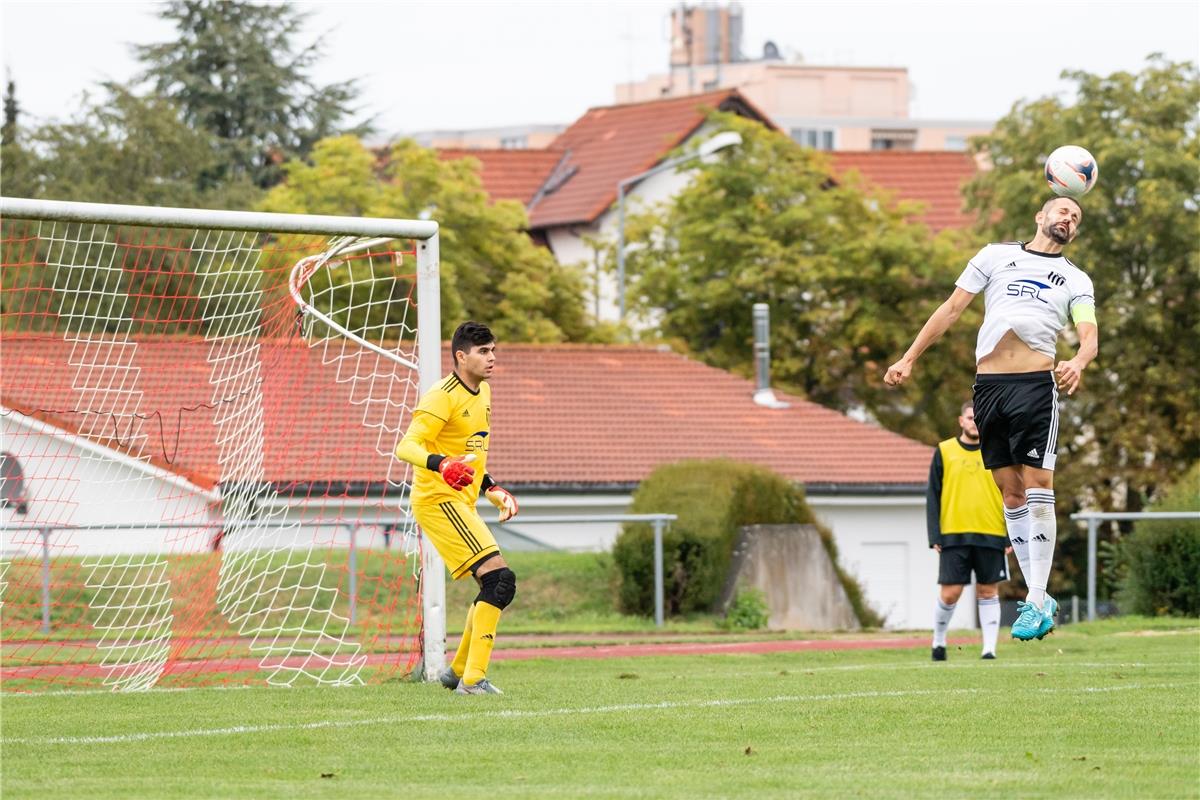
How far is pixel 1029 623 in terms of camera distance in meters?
10.5

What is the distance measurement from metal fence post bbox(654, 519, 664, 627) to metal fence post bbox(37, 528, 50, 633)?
6.93 metres

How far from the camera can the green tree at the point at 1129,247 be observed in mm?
43875

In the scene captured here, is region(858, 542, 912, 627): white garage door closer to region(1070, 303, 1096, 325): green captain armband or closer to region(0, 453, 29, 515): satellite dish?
region(0, 453, 29, 515): satellite dish

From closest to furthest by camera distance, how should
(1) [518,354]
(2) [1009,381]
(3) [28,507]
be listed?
(2) [1009,381]
(3) [28,507]
(1) [518,354]

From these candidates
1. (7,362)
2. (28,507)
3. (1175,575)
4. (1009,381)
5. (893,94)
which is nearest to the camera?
(1009,381)

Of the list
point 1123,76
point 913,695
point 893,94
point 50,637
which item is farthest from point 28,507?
point 893,94

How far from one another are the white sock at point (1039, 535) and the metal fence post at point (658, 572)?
1177 cm

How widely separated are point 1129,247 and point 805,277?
24.8 ft

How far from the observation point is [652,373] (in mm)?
41125

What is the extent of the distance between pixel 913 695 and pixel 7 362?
809 cm

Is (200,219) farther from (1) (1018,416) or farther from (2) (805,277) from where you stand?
(2) (805,277)

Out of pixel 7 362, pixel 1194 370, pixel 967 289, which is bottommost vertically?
pixel 1194 370

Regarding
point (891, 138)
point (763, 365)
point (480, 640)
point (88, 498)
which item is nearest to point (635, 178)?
point (763, 365)

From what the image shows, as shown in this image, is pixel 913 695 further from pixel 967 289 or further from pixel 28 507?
pixel 28 507
